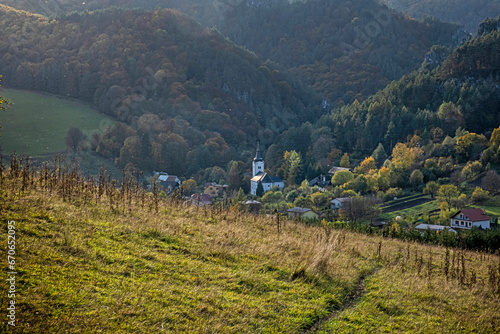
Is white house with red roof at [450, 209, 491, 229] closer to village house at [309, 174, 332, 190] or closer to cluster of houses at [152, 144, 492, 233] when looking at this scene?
cluster of houses at [152, 144, 492, 233]

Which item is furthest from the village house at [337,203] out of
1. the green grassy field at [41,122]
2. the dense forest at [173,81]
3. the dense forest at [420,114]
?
the green grassy field at [41,122]

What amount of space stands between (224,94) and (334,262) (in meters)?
124

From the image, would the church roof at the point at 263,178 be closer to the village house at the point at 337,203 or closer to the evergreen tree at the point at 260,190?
the evergreen tree at the point at 260,190

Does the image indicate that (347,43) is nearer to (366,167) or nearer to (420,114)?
(420,114)

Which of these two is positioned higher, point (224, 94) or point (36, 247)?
point (224, 94)

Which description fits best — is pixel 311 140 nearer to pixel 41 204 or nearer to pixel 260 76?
pixel 260 76

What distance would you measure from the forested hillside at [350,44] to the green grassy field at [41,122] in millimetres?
93608

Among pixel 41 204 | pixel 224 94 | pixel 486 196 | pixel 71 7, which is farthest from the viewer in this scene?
pixel 71 7

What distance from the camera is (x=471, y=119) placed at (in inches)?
3280

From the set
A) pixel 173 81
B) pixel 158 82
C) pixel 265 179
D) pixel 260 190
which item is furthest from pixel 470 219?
pixel 173 81

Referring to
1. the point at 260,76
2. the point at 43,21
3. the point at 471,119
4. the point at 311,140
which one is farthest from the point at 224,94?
the point at 471,119

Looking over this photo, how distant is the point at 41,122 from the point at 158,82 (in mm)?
47850

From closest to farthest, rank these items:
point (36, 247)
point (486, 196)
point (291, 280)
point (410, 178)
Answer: point (36, 247), point (291, 280), point (486, 196), point (410, 178)

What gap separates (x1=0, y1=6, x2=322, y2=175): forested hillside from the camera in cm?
8425
